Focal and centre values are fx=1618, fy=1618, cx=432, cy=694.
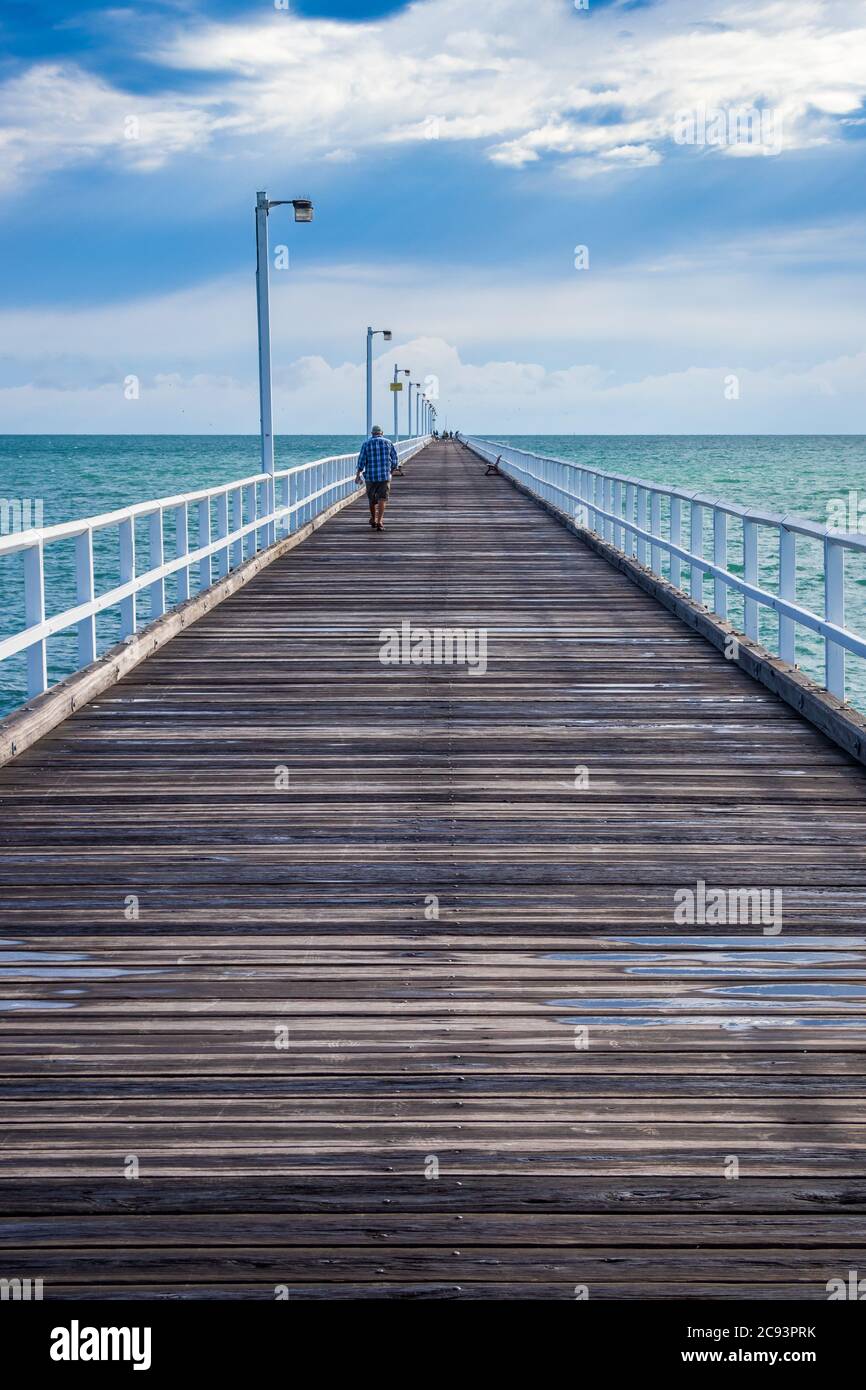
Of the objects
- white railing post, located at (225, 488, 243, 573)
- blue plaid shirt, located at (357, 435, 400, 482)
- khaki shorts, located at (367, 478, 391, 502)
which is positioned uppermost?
blue plaid shirt, located at (357, 435, 400, 482)

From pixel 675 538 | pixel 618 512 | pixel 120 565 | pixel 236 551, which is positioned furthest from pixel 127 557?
pixel 618 512

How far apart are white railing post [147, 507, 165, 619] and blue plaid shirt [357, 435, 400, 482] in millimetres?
11347

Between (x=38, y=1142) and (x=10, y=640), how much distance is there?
4.56 m

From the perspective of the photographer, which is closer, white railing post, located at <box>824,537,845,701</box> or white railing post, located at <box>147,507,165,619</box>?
white railing post, located at <box>824,537,845,701</box>

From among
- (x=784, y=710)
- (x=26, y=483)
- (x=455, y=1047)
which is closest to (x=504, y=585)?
(x=784, y=710)

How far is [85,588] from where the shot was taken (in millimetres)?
10641

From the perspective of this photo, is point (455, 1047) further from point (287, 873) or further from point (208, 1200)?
point (287, 873)

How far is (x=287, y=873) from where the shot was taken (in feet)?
22.0

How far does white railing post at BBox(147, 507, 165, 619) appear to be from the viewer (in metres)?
12.8

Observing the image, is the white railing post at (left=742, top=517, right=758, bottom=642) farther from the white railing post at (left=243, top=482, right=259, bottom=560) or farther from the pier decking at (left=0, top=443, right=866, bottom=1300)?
the white railing post at (left=243, top=482, right=259, bottom=560)

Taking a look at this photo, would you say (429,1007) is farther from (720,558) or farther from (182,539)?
(182,539)

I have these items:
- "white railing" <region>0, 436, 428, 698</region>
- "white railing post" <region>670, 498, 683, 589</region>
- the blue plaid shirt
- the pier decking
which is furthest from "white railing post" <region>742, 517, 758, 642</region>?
the blue plaid shirt

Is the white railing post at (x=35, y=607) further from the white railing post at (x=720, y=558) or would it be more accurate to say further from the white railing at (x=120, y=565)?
the white railing post at (x=720, y=558)

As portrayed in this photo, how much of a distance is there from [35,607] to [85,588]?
132 centimetres
